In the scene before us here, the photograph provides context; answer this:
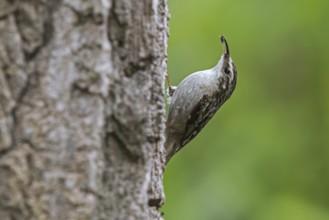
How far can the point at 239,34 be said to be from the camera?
6492 millimetres

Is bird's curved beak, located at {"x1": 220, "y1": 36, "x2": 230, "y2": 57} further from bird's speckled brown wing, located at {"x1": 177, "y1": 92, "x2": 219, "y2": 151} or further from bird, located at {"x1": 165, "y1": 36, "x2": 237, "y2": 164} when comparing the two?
bird's speckled brown wing, located at {"x1": 177, "y1": 92, "x2": 219, "y2": 151}

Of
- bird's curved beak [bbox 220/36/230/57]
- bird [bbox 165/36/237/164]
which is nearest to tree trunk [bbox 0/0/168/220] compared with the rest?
bird's curved beak [bbox 220/36/230/57]

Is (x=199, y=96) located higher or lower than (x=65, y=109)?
lower

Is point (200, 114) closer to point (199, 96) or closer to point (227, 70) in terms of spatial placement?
point (199, 96)

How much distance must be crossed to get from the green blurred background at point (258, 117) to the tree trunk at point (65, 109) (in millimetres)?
3923

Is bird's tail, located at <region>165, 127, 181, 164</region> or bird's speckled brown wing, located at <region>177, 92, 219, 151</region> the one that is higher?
bird's speckled brown wing, located at <region>177, 92, 219, 151</region>

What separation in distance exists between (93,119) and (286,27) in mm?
4849

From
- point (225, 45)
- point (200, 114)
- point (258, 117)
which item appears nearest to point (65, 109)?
point (225, 45)

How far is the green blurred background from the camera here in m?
6.22

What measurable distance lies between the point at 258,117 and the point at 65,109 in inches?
188

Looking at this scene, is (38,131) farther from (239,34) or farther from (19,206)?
(239,34)

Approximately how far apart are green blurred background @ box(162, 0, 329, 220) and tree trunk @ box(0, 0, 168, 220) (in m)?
3.92

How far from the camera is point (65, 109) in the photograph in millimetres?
2023

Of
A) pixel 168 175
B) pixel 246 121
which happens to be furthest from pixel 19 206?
pixel 246 121
